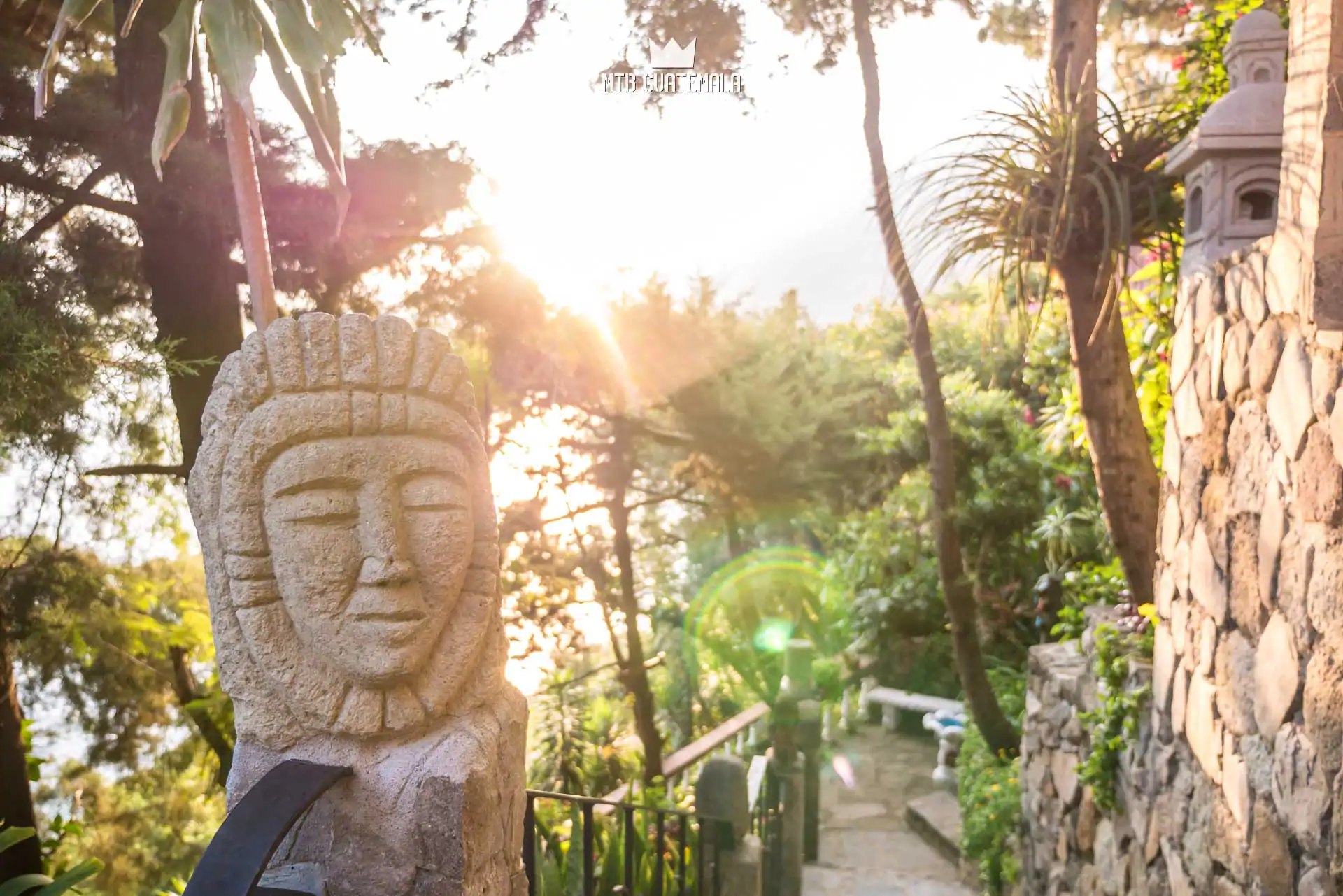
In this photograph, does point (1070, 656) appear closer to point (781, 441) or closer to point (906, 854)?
point (906, 854)

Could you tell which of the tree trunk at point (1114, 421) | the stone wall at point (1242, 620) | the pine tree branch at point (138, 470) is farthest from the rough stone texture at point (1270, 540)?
the pine tree branch at point (138, 470)

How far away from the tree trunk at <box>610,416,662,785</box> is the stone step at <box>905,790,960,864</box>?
65.6 inches

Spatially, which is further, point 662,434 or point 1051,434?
point 662,434

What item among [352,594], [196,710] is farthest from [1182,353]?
[196,710]

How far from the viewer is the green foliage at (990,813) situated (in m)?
4.39

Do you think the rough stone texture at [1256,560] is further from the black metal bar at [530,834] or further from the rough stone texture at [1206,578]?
the black metal bar at [530,834]

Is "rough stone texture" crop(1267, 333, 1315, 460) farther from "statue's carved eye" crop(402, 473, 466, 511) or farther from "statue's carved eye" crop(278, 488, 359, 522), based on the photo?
"statue's carved eye" crop(278, 488, 359, 522)

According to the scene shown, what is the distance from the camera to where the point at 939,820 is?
5359mm

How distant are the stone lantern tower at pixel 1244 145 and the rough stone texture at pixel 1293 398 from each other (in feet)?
1.88

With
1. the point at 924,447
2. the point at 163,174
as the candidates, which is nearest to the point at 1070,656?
the point at 924,447

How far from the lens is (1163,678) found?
280cm

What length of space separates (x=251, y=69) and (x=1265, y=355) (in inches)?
113

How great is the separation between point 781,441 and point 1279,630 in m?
4.15

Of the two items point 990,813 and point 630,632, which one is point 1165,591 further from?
point 630,632
